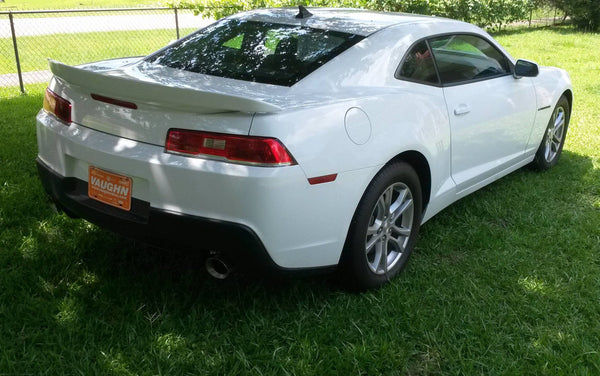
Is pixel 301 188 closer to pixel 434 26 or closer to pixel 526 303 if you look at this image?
pixel 526 303

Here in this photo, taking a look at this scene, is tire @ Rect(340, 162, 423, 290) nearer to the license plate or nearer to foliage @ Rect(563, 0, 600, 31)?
the license plate

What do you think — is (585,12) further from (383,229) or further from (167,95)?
(167,95)

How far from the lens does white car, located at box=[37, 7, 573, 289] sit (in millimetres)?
2502

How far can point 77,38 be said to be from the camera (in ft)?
37.5

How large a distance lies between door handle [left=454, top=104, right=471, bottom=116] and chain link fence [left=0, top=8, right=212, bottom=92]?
667cm

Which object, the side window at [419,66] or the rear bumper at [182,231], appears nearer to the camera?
the rear bumper at [182,231]

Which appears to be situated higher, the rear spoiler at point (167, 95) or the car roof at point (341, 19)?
the car roof at point (341, 19)

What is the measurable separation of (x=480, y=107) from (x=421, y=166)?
767 mm

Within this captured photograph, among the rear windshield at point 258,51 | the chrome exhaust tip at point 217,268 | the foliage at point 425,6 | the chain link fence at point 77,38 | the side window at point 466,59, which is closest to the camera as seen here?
the chrome exhaust tip at point 217,268

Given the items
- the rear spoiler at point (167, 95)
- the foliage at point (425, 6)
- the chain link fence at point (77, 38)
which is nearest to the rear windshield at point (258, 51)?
the rear spoiler at point (167, 95)

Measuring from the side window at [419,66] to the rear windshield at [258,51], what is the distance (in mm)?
331

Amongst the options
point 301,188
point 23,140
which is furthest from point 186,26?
point 301,188

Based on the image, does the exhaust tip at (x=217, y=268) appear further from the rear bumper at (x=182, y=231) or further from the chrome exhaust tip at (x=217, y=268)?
the rear bumper at (x=182, y=231)

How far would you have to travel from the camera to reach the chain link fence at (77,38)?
31.4 ft
